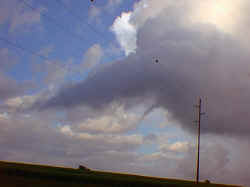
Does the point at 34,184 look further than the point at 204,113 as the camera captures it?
No

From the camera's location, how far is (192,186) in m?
44.8

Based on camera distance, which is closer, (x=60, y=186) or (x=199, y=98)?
(x=60, y=186)

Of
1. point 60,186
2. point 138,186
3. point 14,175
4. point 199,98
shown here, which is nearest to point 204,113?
point 199,98

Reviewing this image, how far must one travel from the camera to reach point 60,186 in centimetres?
3856

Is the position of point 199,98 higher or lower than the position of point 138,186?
higher

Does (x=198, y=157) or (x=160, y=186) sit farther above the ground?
(x=198, y=157)

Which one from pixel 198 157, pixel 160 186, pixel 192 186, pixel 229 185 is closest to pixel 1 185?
pixel 160 186

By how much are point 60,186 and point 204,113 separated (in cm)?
2552

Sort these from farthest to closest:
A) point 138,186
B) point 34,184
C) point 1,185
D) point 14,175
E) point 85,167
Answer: point 85,167 → point 14,175 → point 138,186 → point 34,184 → point 1,185

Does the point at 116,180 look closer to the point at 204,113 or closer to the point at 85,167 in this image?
the point at 204,113

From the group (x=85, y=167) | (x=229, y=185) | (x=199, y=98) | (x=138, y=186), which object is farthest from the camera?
(x=85, y=167)

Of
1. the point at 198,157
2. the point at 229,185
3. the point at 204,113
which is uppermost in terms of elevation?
the point at 204,113

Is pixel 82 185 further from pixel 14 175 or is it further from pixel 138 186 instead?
pixel 14 175

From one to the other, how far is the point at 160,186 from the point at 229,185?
21.9 m
